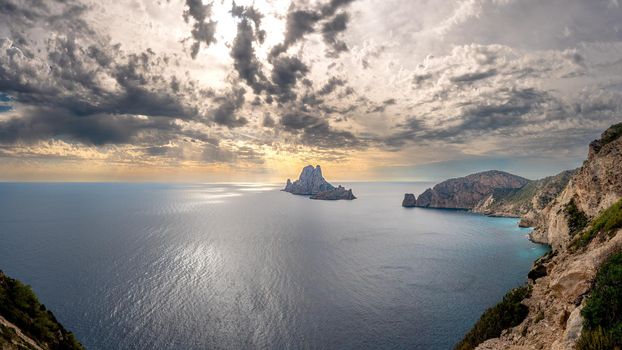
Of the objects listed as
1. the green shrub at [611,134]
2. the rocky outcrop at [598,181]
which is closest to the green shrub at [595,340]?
the rocky outcrop at [598,181]

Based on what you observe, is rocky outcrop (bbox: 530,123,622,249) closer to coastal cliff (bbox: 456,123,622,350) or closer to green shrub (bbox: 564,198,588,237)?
green shrub (bbox: 564,198,588,237)

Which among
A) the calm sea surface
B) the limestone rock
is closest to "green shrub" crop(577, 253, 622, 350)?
the limestone rock

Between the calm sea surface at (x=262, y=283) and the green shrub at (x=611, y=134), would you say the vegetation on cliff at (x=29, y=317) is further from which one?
the green shrub at (x=611, y=134)

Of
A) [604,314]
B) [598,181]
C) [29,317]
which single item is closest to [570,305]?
[604,314]

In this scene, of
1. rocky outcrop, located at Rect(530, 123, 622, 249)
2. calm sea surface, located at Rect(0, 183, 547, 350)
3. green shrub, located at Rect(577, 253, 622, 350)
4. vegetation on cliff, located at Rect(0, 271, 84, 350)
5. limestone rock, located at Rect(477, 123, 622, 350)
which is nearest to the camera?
green shrub, located at Rect(577, 253, 622, 350)

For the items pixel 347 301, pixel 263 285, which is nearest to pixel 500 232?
pixel 347 301

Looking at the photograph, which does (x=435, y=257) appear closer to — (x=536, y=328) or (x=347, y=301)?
(x=347, y=301)
